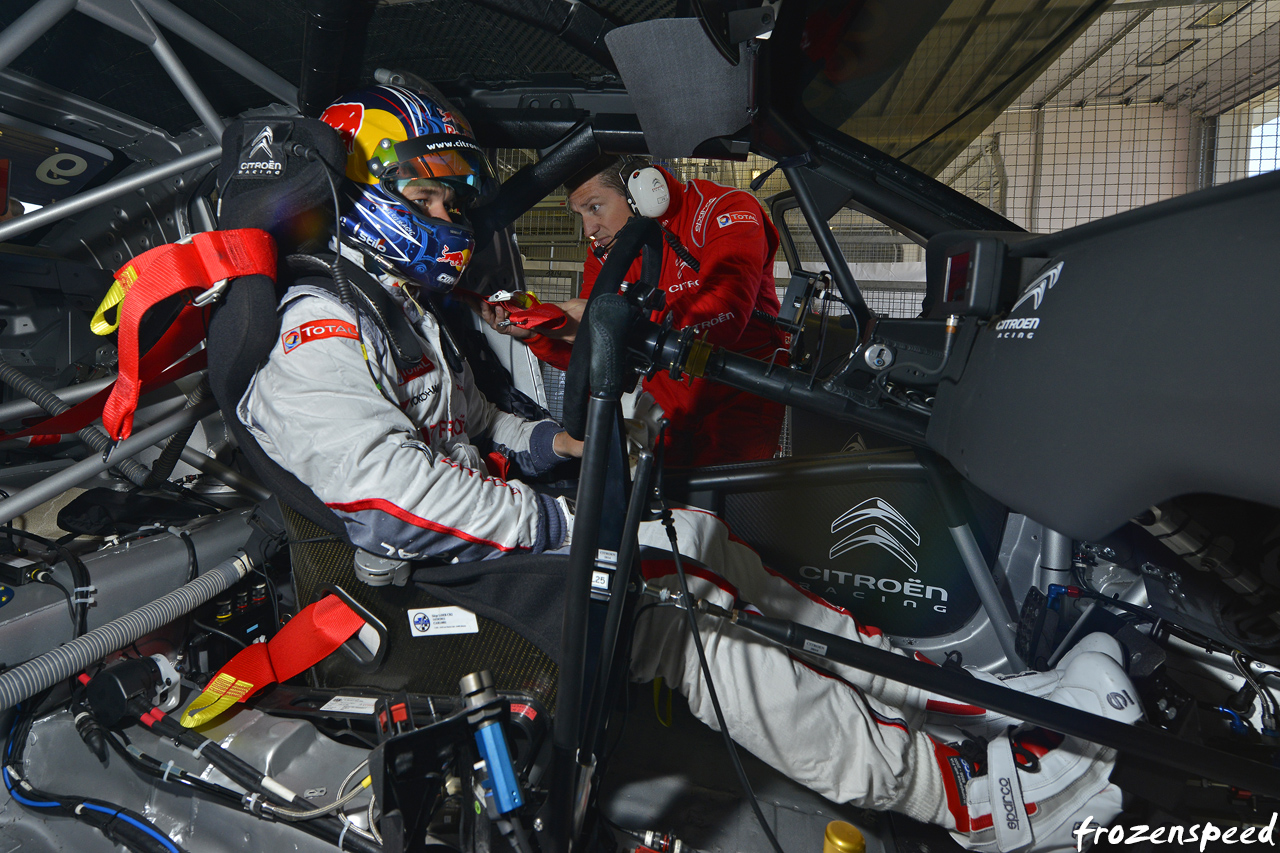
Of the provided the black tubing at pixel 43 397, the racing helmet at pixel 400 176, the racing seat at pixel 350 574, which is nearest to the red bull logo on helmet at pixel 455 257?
the racing helmet at pixel 400 176

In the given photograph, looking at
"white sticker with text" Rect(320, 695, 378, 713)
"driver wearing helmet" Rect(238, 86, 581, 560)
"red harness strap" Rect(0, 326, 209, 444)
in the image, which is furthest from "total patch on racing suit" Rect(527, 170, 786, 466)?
"white sticker with text" Rect(320, 695, 378, 713)

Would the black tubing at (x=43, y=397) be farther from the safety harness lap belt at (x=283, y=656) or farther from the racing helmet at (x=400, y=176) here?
the racing helmet at (x=400, y=176)

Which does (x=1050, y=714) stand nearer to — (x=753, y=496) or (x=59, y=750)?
(x=753, y=496)

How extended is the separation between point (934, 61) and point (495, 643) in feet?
3.98

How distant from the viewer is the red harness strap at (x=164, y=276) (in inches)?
40.3

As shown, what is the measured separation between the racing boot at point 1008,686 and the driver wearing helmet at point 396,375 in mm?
800

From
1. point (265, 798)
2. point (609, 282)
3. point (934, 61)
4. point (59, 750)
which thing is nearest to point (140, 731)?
point (59, 750)

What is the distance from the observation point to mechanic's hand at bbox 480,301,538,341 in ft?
5.66

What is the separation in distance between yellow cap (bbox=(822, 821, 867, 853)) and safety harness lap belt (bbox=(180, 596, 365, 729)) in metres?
0.78

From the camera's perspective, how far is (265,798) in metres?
1.01

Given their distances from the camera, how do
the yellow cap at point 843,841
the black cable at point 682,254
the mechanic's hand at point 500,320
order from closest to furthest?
the yellow cap at point 843,841
the mechanic's hand at point 500,320
the black cable at point 682,254

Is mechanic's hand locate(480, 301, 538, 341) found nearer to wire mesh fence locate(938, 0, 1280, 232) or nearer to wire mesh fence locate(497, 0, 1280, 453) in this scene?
wire mesh fence locate(497, 0, 1280, 453)

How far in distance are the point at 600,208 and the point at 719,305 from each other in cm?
57

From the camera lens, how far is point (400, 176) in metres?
1.35
